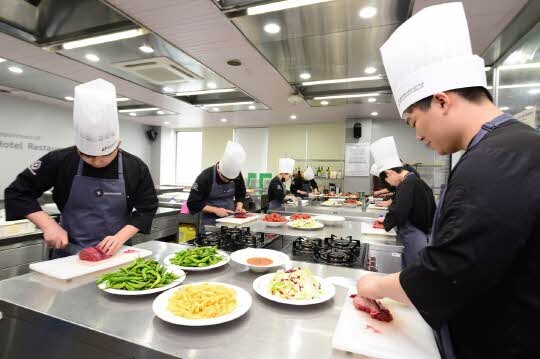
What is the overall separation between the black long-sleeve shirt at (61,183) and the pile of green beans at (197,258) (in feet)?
1.54

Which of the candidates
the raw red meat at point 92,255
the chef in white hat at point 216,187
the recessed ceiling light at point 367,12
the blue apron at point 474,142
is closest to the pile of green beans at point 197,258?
the raw red meat at point 92,255

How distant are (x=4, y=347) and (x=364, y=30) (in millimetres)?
3138

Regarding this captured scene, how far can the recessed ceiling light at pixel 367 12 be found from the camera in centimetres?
231

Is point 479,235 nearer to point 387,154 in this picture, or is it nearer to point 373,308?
point 373,308

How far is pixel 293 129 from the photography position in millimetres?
8508

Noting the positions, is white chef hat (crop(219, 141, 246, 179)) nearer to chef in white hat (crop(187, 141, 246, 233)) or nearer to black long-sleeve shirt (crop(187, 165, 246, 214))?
chef in white hat (crop(187, 141, 246, 233))

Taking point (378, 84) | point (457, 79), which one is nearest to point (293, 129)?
point (378, 84)

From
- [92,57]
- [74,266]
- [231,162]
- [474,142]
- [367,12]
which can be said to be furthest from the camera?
[92,57]

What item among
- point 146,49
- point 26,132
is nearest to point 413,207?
point 146,49

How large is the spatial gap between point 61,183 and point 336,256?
169 cm

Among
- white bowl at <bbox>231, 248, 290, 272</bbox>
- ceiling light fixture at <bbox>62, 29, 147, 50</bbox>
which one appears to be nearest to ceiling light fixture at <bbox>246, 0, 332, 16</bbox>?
ceiling light fixture at <bbox>62, 29, 147, 50</bbox>

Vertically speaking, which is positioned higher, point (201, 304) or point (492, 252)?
point (492, 252)

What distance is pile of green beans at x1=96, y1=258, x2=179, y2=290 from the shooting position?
112cm

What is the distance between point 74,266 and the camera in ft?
4.42
